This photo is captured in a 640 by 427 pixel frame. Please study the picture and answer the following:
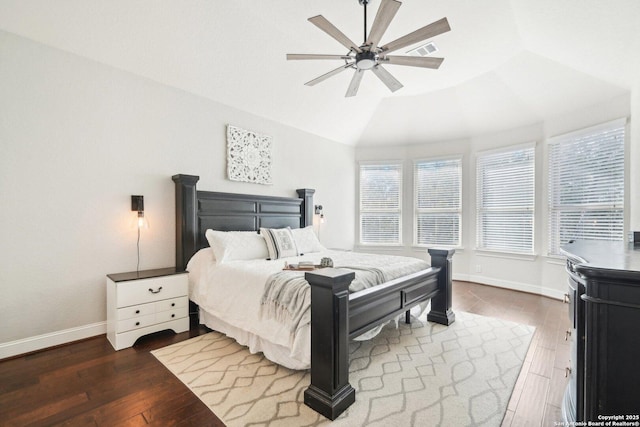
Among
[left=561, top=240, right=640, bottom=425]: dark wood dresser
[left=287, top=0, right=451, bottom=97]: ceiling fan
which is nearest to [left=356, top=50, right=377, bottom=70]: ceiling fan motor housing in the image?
[left=287, top=0, right=451, bottom=97]: ceiling fan

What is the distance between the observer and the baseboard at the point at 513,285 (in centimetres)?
449

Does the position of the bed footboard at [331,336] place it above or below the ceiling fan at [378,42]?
below

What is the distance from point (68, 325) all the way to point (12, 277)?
655mm

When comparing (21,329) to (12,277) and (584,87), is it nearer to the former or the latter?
(12,277)

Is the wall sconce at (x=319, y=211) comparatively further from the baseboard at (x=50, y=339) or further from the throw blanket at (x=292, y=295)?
the baseboard at (x=50, y=339)

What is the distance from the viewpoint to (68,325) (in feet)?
9.26

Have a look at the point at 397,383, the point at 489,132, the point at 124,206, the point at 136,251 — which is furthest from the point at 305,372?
the point at 489,132

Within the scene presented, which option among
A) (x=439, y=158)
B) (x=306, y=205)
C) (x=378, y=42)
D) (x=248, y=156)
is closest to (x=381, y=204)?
(x=439, y=158)

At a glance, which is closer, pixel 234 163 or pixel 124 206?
pixel 124 206

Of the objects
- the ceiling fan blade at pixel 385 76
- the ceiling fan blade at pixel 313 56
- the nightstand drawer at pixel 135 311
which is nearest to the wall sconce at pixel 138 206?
the nightstand drawer at pixel 135 311

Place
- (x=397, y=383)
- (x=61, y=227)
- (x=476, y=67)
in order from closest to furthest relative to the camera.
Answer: (x=397, y=383), (x=61, y=227), (x=476, y=67)

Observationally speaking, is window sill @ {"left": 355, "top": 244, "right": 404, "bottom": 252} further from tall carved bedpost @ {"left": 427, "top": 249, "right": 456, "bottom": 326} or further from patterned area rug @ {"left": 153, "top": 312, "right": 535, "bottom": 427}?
patterned area rug @ {"left": 153, "top": 312, "right": 535, "bottom": 427}

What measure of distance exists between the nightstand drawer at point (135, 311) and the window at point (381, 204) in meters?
4.40

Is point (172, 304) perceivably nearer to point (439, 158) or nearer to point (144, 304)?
point (144, 304)
